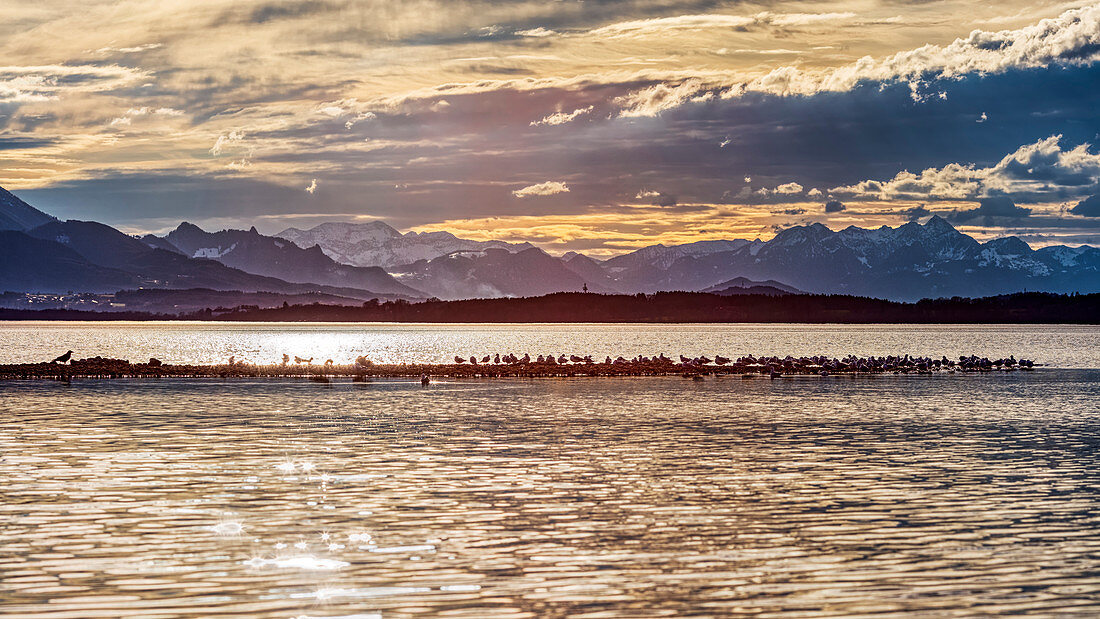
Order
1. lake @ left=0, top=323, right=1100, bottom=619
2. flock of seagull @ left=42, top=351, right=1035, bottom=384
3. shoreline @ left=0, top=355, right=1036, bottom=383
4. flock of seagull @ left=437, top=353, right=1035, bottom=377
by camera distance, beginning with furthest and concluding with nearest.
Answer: flock of seagull @ left=437, top=353, right=1035, bottom=377
flock of seagull @ left=42, top=351, right=1035, bottom=384
shoreline @ left=0, top=355, right=1036, bottom=383
lake @ left=0, top=323, right=1100, bottom=619

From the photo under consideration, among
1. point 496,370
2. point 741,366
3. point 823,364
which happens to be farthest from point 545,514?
point 823,364

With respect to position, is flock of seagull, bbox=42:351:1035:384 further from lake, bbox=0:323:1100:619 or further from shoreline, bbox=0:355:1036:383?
lake, bbox=0:323:1100:619

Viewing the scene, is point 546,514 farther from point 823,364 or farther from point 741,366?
point 823,364

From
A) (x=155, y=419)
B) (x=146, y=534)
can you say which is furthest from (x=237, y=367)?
(x=146, y=534)

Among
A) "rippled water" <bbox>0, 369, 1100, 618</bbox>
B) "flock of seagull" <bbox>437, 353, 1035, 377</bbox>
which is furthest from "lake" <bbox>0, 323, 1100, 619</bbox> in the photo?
"flock of seagull" <bbox>437, 353, 1035, 377</bbox>

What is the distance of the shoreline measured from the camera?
3595 inches

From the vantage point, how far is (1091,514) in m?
27.2

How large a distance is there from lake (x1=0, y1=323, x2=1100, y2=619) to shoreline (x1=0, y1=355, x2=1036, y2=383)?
122ft

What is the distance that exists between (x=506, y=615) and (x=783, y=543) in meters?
8.11

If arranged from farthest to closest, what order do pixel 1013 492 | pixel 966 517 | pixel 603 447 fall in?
1. pixel 603 447
2. pixel 1013 492
3. pixel 966 517

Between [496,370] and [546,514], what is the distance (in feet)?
233

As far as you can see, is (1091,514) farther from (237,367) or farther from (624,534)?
(237,367)

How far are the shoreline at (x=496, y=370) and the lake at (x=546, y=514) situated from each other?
37.3 m

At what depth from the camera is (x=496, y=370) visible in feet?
321
